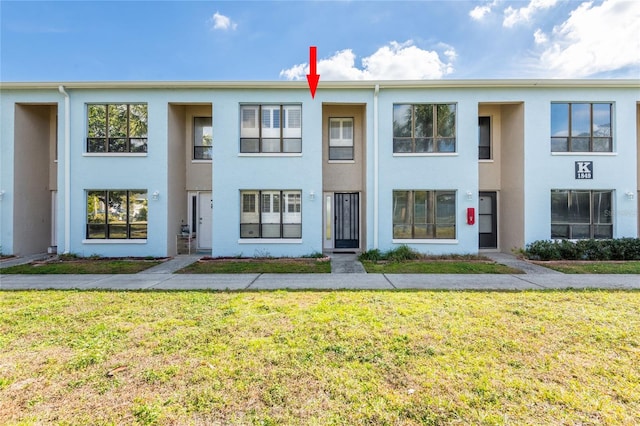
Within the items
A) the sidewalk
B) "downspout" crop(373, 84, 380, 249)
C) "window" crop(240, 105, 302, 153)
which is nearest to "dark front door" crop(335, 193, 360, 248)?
"downspout" crop(373, 84, 380, 249)

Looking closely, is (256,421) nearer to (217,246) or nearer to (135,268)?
(135,268)

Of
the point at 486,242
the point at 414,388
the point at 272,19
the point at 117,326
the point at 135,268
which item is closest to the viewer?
the point at 414,388

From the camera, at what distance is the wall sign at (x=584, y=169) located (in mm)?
10281

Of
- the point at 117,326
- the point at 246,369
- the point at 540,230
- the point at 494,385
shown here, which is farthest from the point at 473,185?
the point at 117,326

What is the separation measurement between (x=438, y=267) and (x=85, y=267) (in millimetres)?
10244

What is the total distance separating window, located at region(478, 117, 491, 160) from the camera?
11.7m

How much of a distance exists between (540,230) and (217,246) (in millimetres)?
11360

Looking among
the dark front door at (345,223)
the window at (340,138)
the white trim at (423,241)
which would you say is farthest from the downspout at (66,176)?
the white trim at (423,241)

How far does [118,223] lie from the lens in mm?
10625

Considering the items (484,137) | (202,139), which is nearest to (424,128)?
(484,137)

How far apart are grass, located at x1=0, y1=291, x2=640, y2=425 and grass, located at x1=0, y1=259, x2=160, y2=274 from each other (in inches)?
120

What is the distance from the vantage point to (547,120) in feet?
33.9

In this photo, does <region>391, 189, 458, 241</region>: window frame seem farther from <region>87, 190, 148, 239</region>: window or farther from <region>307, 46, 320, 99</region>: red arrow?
<region>87, 190, 148, 239</region>: window

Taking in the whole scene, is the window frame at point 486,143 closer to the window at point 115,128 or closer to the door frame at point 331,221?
the door frame at point 331,221
